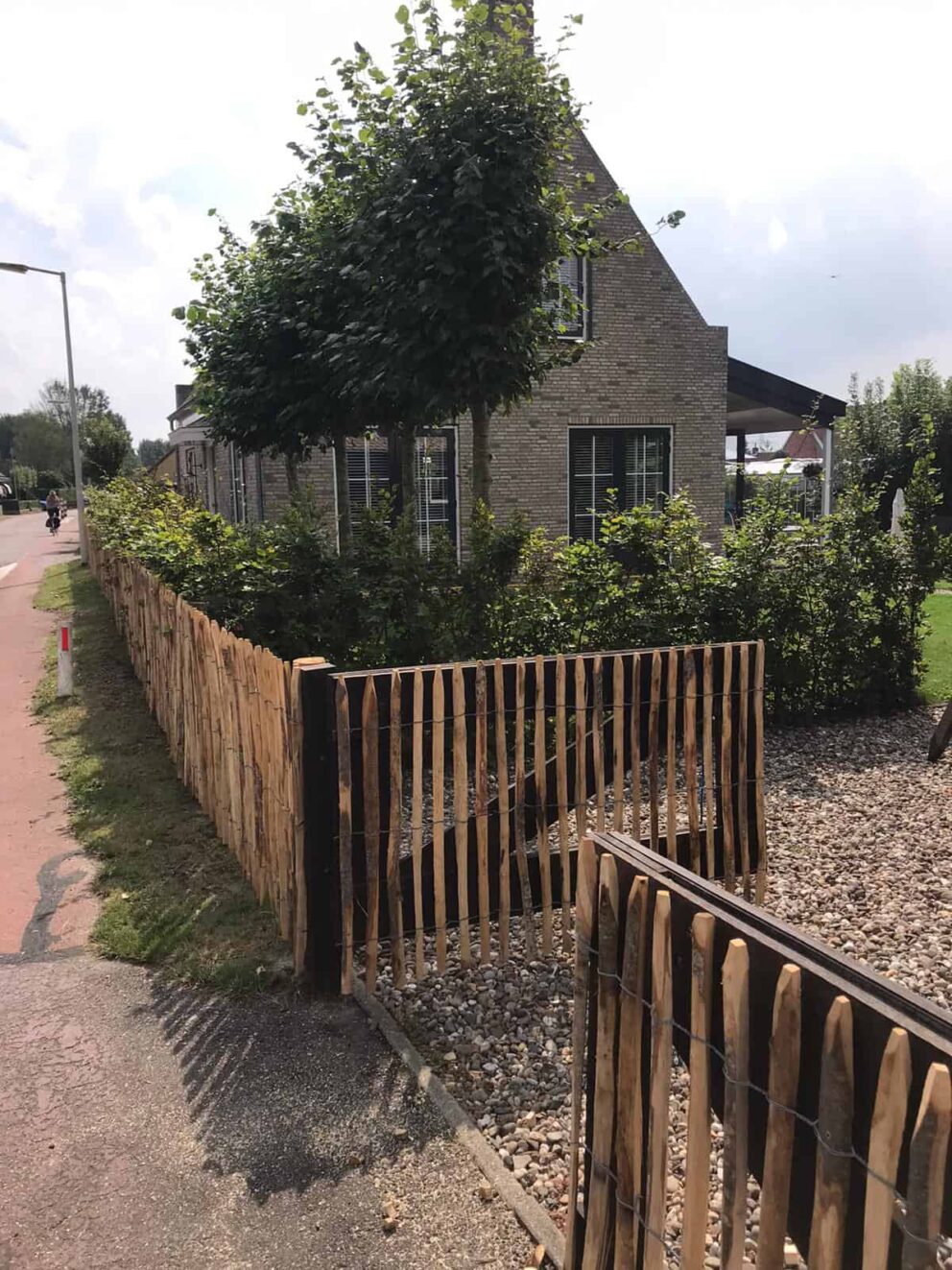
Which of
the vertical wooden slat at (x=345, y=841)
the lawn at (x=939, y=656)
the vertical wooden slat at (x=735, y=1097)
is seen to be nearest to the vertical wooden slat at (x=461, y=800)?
the vertical wooden slat at (x=345, y=841)

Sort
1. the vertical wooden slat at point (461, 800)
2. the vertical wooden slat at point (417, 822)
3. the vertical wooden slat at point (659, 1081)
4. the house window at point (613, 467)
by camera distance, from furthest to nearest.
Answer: the house window at point (613, 467)
the vertical wooden slat at point (461, 800)
the vertical wooden slat at point (417, 822)
the vertical wooden slat at point (659, 1081)

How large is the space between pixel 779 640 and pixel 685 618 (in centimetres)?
89

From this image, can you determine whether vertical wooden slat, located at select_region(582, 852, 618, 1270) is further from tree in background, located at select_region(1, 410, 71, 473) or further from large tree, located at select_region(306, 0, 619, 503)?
tree in background, located at select_region(1, 410, 71, 473)

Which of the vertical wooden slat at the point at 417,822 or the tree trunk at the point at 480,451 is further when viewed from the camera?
the tree trunk at the point at 480,451

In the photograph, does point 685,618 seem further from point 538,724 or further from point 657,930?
point 657,930

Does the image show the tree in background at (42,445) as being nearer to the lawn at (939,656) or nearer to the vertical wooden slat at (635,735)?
the lawn at (939,656)

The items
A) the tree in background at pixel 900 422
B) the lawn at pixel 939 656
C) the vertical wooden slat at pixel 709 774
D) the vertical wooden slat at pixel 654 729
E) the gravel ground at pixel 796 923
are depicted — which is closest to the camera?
the gravel ground at pixel 796 923

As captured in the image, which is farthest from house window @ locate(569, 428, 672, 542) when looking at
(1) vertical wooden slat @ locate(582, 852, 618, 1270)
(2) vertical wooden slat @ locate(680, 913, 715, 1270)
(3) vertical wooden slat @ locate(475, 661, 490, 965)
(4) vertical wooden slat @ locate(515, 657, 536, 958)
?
(2) vertical wooden slat @ locate(680, 913, 715, 1270)

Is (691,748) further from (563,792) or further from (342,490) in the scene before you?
(342,490)

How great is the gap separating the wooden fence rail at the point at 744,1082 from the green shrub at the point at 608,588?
462 cm

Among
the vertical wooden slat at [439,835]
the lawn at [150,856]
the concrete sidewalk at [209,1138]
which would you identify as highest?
the vertical wooden slat at [439,835]

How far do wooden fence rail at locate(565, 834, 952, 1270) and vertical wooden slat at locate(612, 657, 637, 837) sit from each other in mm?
2108

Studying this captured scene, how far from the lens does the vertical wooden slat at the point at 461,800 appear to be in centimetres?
412

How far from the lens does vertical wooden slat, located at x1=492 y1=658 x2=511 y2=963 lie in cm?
423
